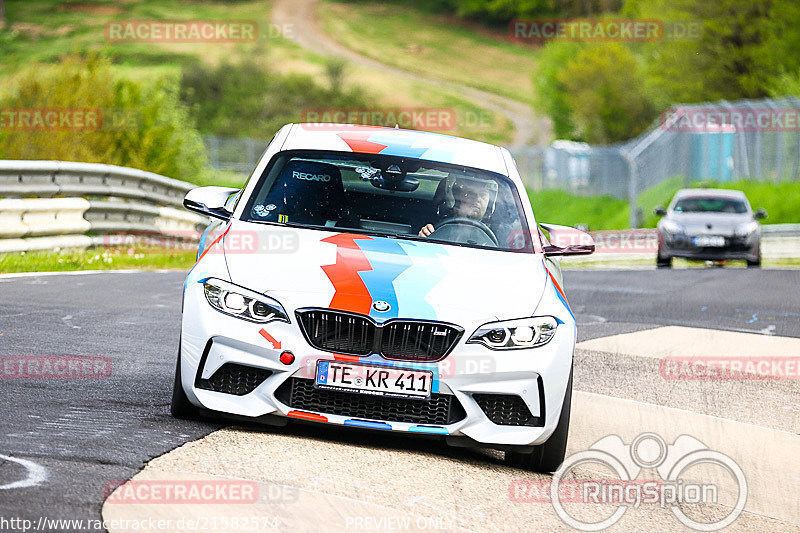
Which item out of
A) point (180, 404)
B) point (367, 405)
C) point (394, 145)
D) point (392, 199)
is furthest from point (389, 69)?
point (367, 405)

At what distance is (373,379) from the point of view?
5867mm

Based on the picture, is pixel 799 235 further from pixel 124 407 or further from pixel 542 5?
pixel 542 5

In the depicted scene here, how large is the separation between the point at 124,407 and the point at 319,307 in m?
1.34

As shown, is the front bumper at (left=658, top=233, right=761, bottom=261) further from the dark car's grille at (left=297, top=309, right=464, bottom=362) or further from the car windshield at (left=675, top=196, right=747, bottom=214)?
the dark car's grille at (left=297, top=309, right=464, bottom=362)

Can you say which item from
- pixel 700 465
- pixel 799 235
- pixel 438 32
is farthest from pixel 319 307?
pixel 438 32

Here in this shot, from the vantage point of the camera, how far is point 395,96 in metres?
103

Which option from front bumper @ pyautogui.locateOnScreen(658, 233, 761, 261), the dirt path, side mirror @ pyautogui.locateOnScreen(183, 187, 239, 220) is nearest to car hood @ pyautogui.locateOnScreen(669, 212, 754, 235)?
front bumper @ pyautogui.locateOnScreen(658, 233, 761, 261)

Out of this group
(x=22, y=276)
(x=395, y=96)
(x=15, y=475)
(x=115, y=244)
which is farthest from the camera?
(x=395, y=96)

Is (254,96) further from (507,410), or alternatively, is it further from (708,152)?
(507,410)

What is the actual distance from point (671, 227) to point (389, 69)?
97404mm

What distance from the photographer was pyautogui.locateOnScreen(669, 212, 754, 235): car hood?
22312mm

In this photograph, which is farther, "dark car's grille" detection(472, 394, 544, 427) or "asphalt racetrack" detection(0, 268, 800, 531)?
"dark car's grille" detection(472, 394, 544, 427)

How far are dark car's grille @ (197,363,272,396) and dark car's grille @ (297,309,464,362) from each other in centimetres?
33

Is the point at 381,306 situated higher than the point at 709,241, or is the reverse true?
the point at 709,241
